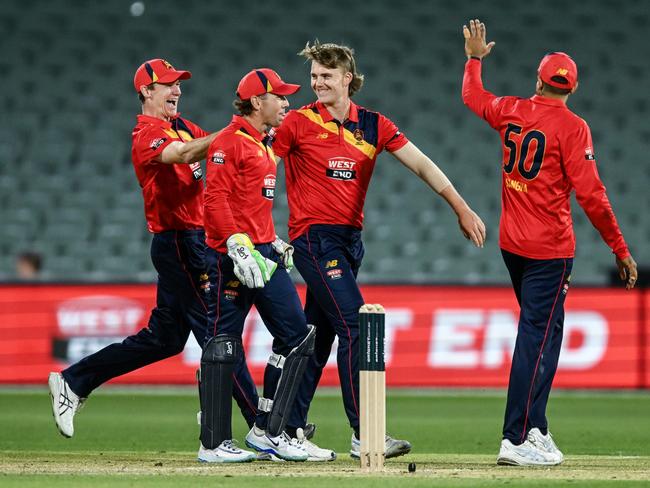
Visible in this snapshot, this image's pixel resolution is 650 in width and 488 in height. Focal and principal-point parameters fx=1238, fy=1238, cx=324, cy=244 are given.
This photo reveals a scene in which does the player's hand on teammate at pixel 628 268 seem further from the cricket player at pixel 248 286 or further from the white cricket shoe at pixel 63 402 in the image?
the white cricket shoe at pixel 63 402

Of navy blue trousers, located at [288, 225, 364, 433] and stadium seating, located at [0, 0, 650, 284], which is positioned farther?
stadium seating, located at [0, 0, 650, 284]

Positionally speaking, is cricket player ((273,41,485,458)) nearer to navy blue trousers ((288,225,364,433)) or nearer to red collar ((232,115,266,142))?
navy blue trousers ((288,225,364,433))

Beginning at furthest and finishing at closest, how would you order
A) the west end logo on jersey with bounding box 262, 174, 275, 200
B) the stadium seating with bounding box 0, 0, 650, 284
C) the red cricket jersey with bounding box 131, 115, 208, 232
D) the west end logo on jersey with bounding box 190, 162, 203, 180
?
the stadium seating with bounding box 0, 0, 650, 284 < the west end logo on jersey with bounding box 190, 162, 203, 180 < the red cricket jersey with bounding box 131, 115, 208, 232 < the west end logo on jersey with bounding box 262, 174, 275, 200

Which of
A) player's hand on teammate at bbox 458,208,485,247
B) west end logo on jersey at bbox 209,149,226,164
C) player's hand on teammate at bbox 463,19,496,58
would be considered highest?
player's hand on teammate at bbox 463,19,496,58

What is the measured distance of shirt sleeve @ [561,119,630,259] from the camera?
6637mm

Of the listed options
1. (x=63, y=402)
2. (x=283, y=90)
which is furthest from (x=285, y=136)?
(x=63, y=402)

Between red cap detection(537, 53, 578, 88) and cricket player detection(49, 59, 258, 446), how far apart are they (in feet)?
6.53

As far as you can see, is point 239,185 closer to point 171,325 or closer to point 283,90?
point 283,90

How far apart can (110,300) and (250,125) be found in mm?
6724

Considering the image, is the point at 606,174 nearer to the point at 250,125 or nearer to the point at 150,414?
the point at 150,414

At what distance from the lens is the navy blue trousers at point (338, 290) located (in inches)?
273

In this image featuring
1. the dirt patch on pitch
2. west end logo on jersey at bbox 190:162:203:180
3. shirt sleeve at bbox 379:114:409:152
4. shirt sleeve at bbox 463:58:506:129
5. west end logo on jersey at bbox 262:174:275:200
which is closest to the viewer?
the dirt patch on pitch

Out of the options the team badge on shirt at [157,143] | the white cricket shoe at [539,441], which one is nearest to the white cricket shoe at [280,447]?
the white cricket shoe at [539,441]

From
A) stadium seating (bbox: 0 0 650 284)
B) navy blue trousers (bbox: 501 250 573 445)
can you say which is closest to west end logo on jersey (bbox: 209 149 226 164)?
navy blue trousers (bbox: 501 250 573 445)
